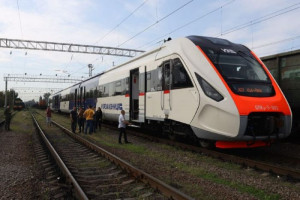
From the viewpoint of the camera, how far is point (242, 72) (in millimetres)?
8266

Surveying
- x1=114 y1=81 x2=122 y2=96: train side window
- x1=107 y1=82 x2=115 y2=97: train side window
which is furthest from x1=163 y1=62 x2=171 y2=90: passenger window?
x1=107 y1=82 x2=115 y2=97: train side window

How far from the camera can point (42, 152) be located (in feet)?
31.4

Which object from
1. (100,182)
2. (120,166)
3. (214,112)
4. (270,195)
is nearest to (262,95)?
(214,112)

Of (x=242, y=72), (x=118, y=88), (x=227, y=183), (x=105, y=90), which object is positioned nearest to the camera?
(x=227, y=183)

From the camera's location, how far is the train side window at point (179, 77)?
849 centimetres

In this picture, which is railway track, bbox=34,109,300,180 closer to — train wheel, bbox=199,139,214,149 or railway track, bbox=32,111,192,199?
train wheel, bbox=199,139,214,149

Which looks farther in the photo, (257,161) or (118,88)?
(118,88)

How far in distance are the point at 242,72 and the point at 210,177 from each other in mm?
3636

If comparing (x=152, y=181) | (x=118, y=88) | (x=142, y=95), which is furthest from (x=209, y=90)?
(x=118, y=88)

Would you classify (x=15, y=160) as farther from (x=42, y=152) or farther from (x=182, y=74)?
(x=182, y=74)

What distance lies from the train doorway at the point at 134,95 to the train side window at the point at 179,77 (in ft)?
13.3

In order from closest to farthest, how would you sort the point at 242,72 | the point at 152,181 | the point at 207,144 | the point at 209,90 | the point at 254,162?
the point at 152,181 → the point at 254,162 → the point at 209,90 → the point at 242,72 → the point at 207,144

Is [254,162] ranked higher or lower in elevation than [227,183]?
higher

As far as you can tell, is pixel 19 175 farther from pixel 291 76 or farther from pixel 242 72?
pixel 291 76
